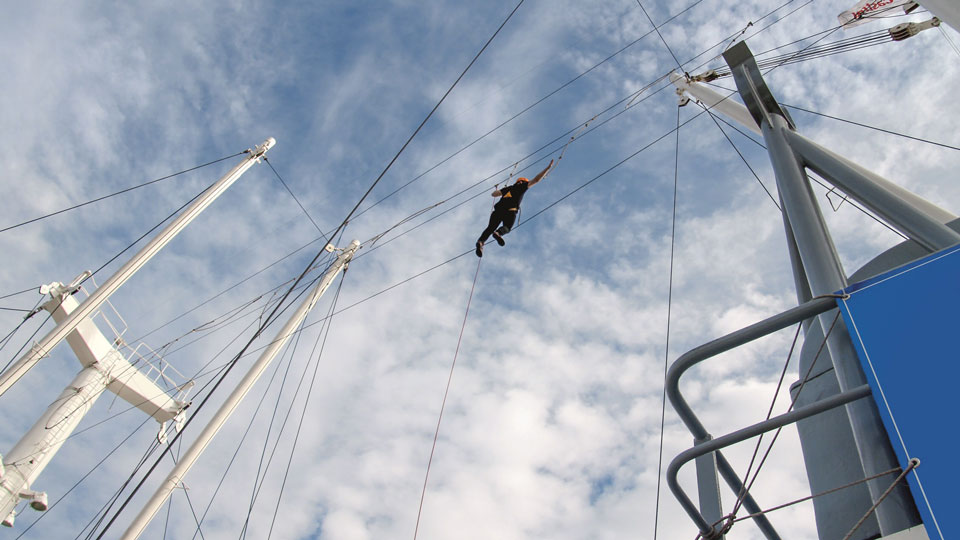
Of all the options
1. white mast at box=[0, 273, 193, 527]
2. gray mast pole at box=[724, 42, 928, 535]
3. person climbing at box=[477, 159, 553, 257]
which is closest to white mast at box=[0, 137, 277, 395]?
white mast at box=[0, 273, 193, 527]

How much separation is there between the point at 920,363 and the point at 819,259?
1.61m

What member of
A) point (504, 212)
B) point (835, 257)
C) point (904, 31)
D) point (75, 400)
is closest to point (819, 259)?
point (835, 257)

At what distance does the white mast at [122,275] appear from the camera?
1112 centimetres

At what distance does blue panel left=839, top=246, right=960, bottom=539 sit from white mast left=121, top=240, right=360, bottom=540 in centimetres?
1211

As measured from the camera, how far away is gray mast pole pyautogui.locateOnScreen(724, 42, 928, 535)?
3.15m

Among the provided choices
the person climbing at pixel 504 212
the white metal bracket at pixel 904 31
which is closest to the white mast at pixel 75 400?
the person climbing at pixel 504 212

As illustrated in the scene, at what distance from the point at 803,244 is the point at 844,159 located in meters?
1.32

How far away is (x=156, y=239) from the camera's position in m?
13.0

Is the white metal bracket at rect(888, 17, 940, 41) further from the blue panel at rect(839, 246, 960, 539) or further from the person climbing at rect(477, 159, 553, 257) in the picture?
the blue panel at rect(839, 246, 960, 539)

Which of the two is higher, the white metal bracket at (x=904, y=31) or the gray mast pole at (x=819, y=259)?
the white metal bracket at (x=904, y=31)

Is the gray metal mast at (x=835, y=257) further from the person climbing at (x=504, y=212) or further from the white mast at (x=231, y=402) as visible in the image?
the white mast at (x=231, y=402)

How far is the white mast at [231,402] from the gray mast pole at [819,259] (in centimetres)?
1146

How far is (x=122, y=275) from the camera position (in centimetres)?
1242

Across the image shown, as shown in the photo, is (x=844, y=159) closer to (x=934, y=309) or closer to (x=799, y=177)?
(x=799, y=177)
